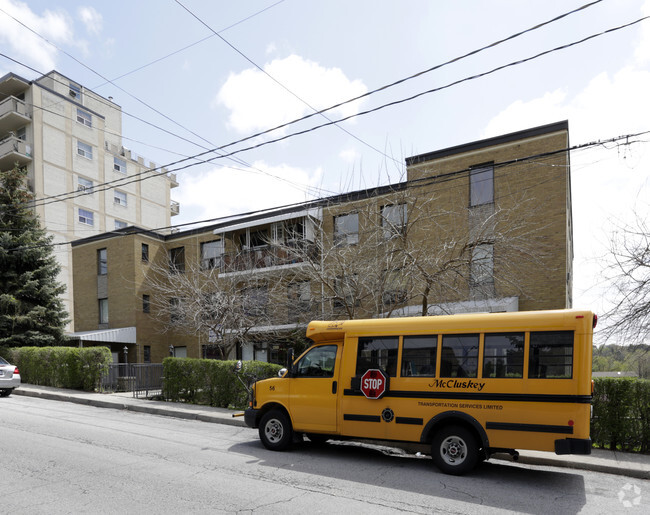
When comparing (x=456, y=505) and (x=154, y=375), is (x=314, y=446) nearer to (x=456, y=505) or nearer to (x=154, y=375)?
(x=456, y=505)

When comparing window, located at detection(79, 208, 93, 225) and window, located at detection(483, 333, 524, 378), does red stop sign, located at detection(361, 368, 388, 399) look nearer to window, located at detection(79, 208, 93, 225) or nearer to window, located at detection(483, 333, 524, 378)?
window, located at detection(483, 333, 524, 378)

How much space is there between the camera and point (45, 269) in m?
23.8

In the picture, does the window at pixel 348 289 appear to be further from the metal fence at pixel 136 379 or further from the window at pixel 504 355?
the metal fence at pixel 136 379

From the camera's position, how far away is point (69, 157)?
39250mm

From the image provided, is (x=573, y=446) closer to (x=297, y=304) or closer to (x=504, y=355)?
(x=504, y=355)

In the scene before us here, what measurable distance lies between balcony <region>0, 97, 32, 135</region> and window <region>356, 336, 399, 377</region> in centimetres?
3749

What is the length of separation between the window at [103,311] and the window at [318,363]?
2673cm

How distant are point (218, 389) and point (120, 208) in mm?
34847

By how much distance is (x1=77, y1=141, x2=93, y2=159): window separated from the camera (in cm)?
4056

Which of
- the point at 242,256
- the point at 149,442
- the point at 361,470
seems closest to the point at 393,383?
the point at 361,470

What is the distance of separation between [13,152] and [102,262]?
11371 millimetres

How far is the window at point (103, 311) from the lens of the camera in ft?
103

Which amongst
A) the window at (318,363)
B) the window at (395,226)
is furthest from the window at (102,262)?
the window at (318,363)

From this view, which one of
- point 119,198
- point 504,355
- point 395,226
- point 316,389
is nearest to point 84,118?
point 119,198
